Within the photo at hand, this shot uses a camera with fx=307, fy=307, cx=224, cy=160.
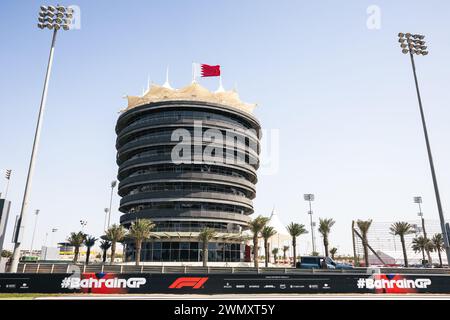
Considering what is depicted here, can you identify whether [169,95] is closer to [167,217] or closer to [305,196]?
[167,217]

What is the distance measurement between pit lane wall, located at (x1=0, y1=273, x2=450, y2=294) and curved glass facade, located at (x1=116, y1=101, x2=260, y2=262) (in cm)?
3527

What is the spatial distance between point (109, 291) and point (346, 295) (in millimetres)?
15794

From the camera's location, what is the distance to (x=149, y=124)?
6375 centimetres

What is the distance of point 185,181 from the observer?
5956cm

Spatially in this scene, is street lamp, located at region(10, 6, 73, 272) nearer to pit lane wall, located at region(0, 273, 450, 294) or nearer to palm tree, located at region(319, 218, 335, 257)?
pit lane wall, located at region(0, 273, 450, 294)

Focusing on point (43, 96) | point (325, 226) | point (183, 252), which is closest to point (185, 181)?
point (183, 252)

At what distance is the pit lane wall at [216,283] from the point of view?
19781 mm

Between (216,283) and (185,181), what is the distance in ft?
130

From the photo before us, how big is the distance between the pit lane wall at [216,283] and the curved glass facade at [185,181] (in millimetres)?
35274

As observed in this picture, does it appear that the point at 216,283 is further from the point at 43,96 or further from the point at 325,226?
the point at 325,226

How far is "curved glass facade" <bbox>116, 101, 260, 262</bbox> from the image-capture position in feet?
189
